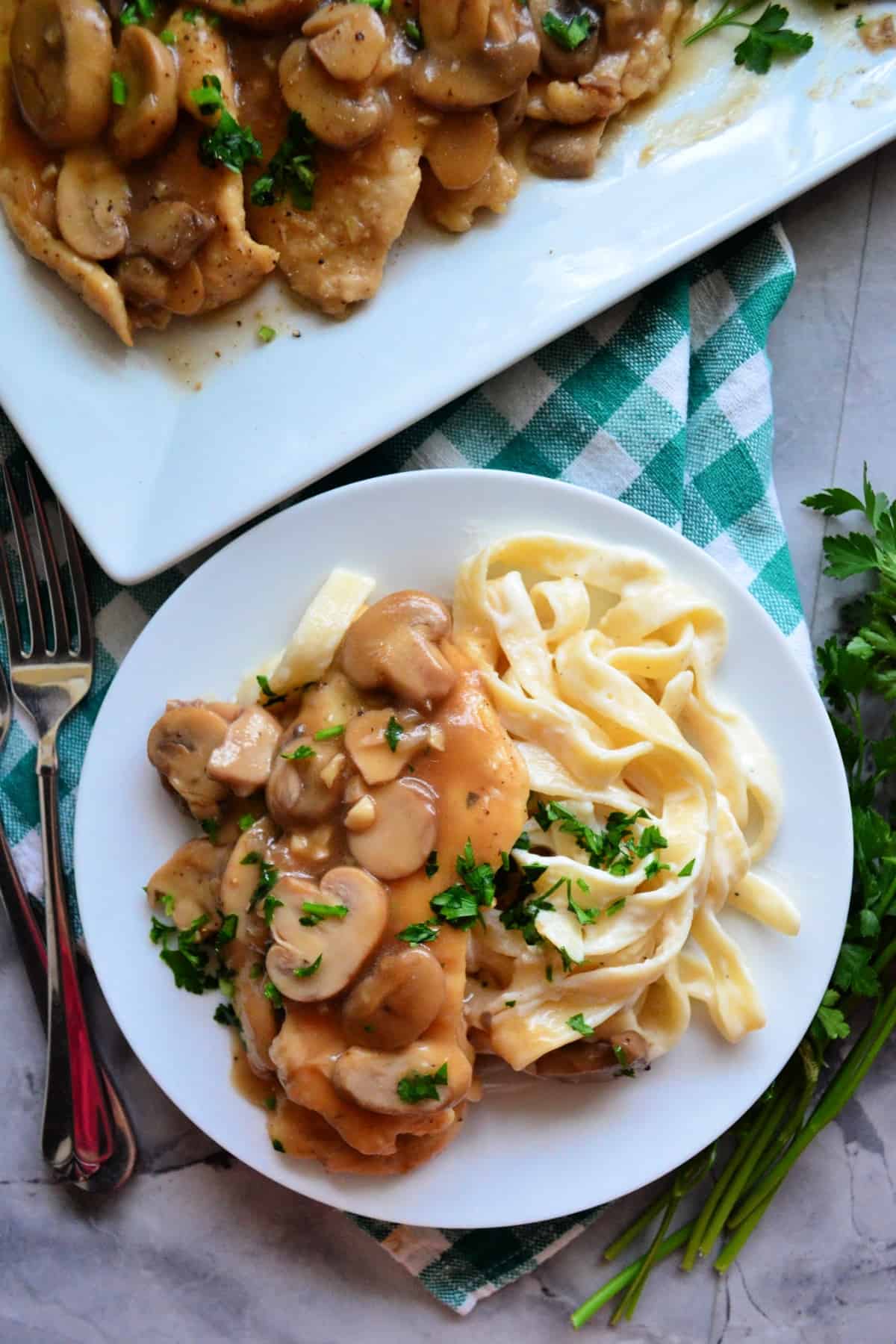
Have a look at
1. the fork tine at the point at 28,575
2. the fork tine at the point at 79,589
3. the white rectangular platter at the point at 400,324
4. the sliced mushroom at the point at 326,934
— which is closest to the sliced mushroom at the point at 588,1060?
the sliced mushroom at the point at 326,934

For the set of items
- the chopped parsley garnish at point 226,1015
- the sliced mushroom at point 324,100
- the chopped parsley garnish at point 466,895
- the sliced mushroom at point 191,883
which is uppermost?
the sliced mushroom at point 324,100

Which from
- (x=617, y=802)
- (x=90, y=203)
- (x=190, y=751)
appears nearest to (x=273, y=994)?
(x=190, y=751)

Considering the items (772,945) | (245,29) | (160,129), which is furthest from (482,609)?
(245,29)

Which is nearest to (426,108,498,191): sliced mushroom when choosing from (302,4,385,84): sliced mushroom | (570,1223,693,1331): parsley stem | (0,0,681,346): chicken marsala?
(0,0,681,346): chicken marsala

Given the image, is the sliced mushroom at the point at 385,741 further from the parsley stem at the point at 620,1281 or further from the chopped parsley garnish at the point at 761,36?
the chopped parsley garnish at the point at 761,36

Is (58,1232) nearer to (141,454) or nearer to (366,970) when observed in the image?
(366,970)

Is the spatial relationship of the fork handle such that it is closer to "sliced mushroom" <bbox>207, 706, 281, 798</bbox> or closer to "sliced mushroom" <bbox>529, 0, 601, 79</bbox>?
"sliced mushroom" <bbox>207, 706, 281, 798</bbox>

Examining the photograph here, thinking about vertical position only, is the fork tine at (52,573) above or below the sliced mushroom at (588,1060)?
above

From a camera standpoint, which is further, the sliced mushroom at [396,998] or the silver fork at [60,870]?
the silver fork at [60,870]
